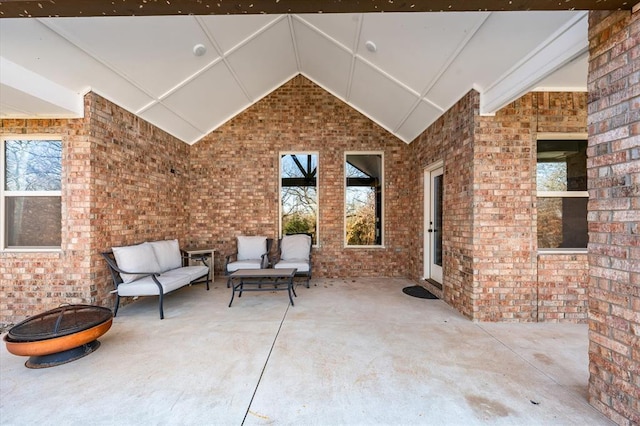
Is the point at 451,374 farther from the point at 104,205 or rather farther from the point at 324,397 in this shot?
the point at 104,205

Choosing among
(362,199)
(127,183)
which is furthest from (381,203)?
(127,183)

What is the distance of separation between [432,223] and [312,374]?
3853mm

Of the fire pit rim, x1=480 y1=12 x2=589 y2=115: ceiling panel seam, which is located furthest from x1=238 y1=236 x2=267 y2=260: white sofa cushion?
x1=480 y1=12 x2=589 y2=115: ceiling panel seam

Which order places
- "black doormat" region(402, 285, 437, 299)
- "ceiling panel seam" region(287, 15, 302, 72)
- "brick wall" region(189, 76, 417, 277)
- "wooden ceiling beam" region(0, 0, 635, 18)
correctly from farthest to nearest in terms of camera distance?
"brick wall" region(189, 76, 417, 277) → "black doormat" region(402, 285, 437, 299) → "ceiling panel seam" region(287, 15, 302, 72) → "wooden ceiling beam" region(0, 0, 635, 18)

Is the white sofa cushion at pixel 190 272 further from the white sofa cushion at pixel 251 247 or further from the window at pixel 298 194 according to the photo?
the window at pixel 298 194

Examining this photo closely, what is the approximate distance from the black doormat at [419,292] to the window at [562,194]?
69.9 inches

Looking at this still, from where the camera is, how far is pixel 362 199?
20.8 ft

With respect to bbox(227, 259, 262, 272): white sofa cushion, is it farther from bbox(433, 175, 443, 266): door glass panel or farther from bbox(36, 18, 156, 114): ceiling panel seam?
bbox(433, 175, 443, 266): door glass panel

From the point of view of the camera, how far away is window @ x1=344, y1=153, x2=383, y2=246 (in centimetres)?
632

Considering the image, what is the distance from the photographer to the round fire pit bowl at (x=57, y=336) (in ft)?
7.76

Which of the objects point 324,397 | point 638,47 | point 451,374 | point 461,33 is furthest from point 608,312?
point 461,33

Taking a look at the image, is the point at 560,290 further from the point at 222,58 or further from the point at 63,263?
the point at 63,263

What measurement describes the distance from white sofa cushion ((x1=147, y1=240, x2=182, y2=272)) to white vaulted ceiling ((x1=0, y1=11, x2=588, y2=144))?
2.12 meters

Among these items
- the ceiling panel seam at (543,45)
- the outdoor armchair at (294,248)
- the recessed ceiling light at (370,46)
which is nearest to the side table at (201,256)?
the outdoor armchair at (294,248)
